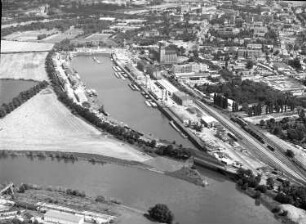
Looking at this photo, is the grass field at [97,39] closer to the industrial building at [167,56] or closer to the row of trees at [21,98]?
the industrial building at [167,56]

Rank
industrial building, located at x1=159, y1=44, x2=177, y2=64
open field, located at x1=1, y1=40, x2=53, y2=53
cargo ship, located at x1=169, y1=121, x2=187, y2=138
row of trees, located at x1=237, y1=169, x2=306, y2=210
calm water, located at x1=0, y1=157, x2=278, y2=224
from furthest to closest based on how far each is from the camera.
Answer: open field, located at x1=1, y1=40, x2=53, y2=53, industrial building, located at x1=159, y1=44, x2=177, y2=64, cargo ship, located at x1=169, y1=121, x2=187, y2=138, row of trees, located at x1=237, y1=169, x2=306, y2=210, calm water, located at x1=0, y1=157, x2=278, y2=224

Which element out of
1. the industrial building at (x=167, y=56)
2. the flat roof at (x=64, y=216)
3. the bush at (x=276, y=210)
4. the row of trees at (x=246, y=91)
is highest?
the industrial building at (x=167, y=56)

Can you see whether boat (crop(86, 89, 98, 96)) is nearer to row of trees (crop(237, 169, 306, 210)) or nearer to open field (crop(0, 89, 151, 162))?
open field (crop(0, 89, 151, 162))

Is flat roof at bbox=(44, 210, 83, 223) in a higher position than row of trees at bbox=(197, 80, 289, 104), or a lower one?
lower

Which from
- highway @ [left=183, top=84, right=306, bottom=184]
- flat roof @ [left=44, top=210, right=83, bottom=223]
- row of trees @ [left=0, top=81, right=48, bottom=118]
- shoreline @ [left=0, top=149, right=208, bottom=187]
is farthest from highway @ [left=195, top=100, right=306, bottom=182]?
row of trees @ [left=0, top=81, right=48, bottom=118]

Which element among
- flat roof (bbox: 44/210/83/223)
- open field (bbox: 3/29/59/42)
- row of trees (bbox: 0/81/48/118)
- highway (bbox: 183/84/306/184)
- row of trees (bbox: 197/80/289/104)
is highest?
open field (bbox: 3/29/59/42)

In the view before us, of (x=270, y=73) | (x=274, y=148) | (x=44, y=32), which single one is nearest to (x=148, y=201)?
(x=274, y=148)

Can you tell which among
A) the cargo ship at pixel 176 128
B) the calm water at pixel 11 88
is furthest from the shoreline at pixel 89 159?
the calm water at pixel 11 88

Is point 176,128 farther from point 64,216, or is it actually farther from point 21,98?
point 64,216
